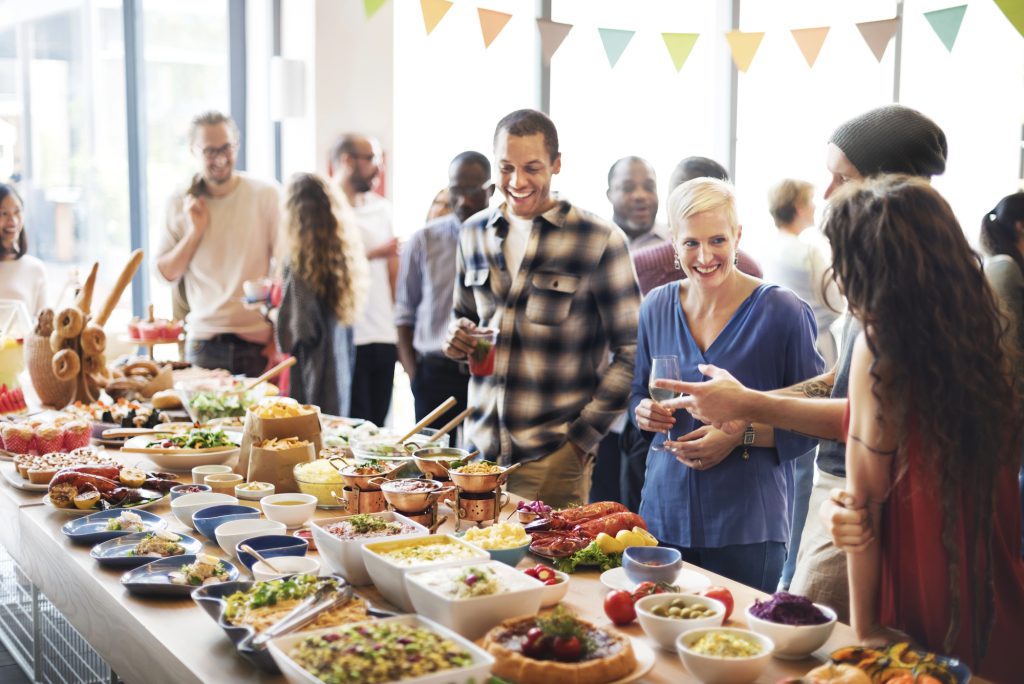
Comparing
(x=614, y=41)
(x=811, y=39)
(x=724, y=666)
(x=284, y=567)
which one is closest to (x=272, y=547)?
(x=284, y=567)

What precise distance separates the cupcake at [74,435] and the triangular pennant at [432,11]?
2504mm

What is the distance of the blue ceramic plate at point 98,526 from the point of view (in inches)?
90.2

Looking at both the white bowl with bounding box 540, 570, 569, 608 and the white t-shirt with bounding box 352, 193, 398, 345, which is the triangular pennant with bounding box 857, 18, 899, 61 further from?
the white bowl with bounding box 540, 570, 569, 608

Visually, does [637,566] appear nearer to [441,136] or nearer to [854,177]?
[854,177]

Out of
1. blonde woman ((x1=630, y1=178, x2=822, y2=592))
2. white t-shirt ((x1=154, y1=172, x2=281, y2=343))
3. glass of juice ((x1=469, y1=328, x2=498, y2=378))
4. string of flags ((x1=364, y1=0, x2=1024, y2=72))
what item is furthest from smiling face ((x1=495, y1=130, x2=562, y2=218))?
white t-shirt ((x1=154, y1=172, x2=281, y2=343))

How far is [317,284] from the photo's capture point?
4758 mm

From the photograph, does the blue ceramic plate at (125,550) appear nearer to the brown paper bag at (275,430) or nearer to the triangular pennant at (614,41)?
the brown paper bag at (275,430)

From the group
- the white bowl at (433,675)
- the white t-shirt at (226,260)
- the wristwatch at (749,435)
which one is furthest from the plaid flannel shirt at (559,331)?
the white t-shirt at (226,260)

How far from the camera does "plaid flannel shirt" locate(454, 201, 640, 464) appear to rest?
3.20m

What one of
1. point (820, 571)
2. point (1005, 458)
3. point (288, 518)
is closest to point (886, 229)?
point (1005, 458)

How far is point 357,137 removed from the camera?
553 centimetres

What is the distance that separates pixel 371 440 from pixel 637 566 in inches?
47.5

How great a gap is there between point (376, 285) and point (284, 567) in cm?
365

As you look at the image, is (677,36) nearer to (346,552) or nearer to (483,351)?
(483,351)
